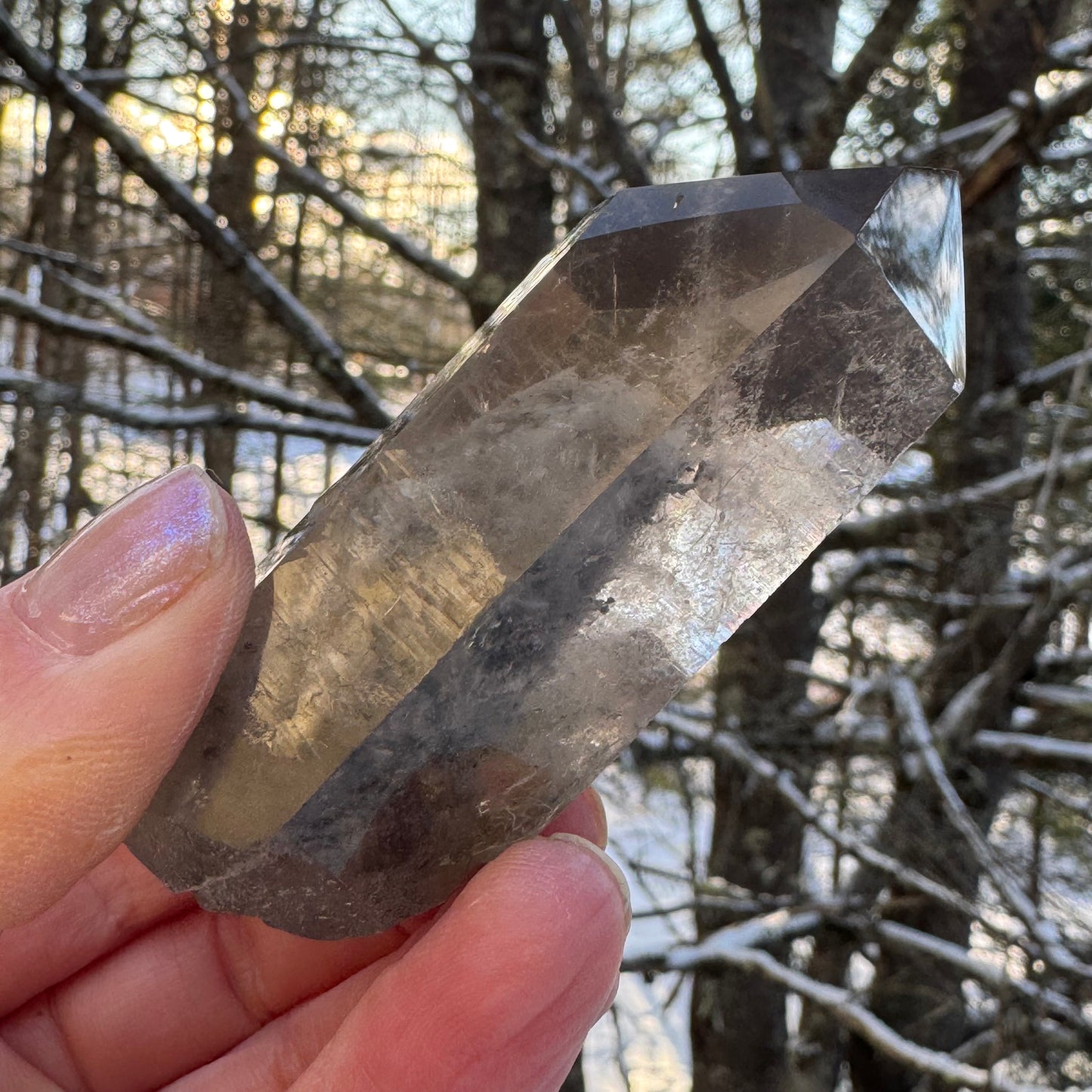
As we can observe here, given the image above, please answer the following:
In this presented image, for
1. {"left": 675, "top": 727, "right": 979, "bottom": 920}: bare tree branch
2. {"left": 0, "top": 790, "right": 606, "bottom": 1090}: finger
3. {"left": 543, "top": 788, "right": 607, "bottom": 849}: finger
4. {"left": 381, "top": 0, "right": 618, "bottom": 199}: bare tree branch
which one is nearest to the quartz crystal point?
{"left": 543, "top": 788, "right": 607, "bottom": 849}: finger

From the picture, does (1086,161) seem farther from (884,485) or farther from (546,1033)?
(546,1033)

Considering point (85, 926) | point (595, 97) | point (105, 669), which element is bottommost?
point (85, 926)

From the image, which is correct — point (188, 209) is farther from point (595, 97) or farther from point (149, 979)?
point (149, 979)

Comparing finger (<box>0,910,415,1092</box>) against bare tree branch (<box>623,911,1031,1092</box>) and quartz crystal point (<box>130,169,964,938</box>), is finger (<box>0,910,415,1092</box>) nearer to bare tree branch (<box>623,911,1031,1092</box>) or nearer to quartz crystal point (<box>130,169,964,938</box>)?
quartz crystal point (<box>130,169,964,938</box>)

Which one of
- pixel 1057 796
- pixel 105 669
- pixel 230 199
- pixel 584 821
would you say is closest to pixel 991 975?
Answer: pixel 1057 796

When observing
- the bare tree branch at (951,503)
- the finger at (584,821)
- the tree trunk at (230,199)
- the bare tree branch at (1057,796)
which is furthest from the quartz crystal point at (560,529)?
the tree trunk at (230,199)

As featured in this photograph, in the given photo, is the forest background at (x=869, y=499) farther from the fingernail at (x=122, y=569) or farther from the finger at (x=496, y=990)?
the fingernail at (x=122, y=569)

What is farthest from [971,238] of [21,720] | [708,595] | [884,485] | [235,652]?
[21,720]
